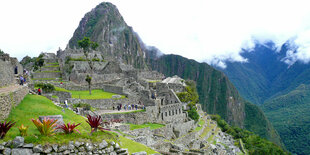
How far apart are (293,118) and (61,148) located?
129 meters

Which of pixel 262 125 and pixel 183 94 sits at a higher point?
pixel 183 94

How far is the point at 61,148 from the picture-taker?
409 inches

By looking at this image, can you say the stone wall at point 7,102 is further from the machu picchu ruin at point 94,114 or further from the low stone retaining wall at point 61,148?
the low stone retaining wall at point 61,148

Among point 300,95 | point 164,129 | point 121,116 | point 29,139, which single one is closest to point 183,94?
point 164,129

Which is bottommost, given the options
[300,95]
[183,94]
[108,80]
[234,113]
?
[234,113]

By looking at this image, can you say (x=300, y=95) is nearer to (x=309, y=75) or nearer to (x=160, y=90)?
(x=309, y=75)

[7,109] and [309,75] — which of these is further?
[309,75]

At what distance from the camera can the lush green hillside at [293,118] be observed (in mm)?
96125

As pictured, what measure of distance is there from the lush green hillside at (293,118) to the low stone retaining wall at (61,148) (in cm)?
10039

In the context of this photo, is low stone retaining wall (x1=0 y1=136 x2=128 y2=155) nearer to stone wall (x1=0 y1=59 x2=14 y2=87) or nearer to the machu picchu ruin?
the machu picchu ruin

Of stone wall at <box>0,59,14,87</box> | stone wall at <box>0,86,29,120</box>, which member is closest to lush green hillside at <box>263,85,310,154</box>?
stone wall at <box>0,59,14,87</box>

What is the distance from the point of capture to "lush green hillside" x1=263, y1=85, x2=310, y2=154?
96.1 meters

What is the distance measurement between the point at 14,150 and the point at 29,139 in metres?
0.71

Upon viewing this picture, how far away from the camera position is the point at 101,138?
39.7ft
